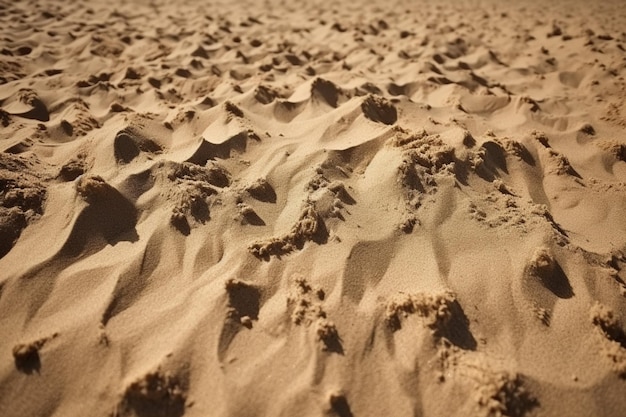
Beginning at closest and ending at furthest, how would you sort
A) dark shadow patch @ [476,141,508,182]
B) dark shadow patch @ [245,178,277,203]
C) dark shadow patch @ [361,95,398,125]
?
dark shadow patch @ [245,178,277,203]
dark shadow patch @ [476,141,508,182]
dark shadow patch @ [361,95,398,125]

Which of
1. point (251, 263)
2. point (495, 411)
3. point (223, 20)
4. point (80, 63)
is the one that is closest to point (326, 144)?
point (251, 263)

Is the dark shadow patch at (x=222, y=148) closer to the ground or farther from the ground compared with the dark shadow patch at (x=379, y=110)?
closer to the ground

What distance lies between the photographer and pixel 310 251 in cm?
166

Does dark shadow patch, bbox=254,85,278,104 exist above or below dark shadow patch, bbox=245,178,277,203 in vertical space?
above

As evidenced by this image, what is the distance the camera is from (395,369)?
1.31m

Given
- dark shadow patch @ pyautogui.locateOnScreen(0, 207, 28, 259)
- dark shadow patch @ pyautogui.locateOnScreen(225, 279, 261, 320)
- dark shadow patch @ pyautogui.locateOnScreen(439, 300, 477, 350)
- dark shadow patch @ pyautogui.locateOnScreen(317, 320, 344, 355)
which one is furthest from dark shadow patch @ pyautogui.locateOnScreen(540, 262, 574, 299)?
dark shadow patch @ pyautogui.locateOnScreen(0, 207, 28, 259)

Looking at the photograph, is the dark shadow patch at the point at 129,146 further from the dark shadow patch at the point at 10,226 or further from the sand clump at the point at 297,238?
the sand clump at the point at 297,238

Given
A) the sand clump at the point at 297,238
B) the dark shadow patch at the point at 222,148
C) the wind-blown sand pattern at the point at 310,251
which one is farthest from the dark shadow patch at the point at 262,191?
the dark shadow patch at the point at 222,148

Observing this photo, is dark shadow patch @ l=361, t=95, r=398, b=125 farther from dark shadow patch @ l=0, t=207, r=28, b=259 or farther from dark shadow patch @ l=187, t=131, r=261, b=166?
dark shadow patch @ l=0, t=207, r=28, b=259

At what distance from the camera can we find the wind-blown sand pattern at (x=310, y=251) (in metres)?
1.26

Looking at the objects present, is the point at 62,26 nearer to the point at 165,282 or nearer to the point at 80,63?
→ the point at 80,63

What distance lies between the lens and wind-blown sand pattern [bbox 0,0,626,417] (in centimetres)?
126

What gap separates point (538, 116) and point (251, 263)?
2.61 m

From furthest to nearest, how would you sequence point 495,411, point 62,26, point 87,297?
point 62,26 < point 87,297 < point 495,411
